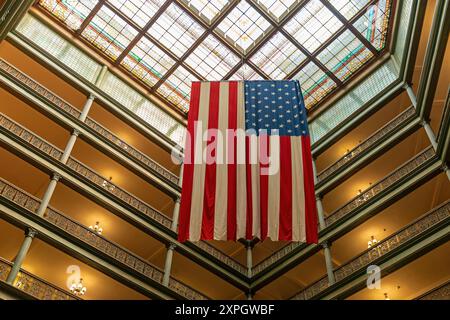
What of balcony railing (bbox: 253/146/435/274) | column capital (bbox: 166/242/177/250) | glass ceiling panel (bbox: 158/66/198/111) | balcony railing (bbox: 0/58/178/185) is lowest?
column capital (bbox: 166/242/177/250)

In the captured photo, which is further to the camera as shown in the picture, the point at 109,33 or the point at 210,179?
the point at 109,33

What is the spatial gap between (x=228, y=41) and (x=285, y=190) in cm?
1451

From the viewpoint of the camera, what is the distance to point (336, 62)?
27.3 metres

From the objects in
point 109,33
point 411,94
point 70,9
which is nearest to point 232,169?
point 411,94

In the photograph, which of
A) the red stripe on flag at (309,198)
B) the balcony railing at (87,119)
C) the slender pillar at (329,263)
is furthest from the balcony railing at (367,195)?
the red stripe on flag at (309,198)

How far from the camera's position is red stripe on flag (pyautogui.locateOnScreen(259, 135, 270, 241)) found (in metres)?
13.5

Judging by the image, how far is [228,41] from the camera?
87.2 ft

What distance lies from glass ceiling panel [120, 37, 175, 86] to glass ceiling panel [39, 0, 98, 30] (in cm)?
313

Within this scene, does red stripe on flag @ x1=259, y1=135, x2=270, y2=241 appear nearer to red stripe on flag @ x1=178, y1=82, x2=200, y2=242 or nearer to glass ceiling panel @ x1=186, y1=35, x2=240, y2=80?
red stripe on flag @ x1=178, y1=82, x2=200, y2=242

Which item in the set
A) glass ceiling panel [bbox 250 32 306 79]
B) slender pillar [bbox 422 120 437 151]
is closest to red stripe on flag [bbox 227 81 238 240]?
slender pillar [bbox 422 120 437 151]

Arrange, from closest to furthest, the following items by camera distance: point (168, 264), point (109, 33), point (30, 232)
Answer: point (30, 232)
point (168, 264)
point (109, 33)

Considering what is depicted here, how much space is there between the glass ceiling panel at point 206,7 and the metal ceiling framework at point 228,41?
10 centimetres

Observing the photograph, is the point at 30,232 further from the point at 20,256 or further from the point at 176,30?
the point at 176,30
